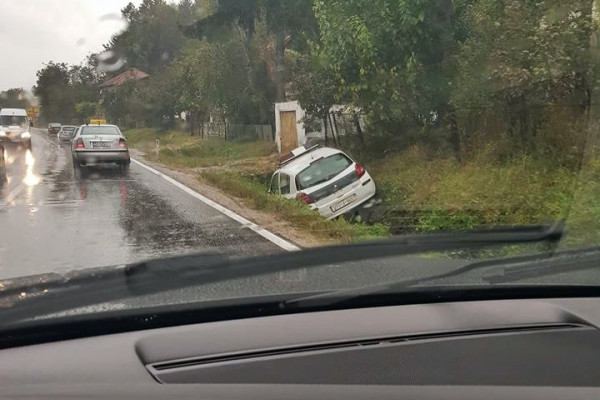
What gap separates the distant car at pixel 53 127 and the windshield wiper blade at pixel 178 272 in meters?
49.4

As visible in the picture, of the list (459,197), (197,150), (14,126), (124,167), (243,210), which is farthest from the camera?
(14,126)

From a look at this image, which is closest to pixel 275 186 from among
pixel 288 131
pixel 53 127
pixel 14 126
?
pixel 288 131

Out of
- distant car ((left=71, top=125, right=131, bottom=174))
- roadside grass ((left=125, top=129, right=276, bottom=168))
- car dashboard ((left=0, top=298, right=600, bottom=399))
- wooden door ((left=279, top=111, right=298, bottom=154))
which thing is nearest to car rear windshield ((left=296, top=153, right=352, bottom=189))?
distant car ((left=71, top=125, right=131, bottom=174))

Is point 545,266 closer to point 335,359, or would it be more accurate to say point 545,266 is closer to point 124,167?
point 335,359

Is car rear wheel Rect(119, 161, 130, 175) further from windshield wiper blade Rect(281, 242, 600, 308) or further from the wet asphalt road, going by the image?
windshield wiper blade Rect(281, 242, 600, 308)

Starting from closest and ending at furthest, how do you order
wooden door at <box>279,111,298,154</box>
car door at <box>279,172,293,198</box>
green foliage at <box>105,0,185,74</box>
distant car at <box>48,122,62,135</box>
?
car door at <box>279,172,293,198</box>, wooden door at <box>279,111,298,154</box>, green foliage at <box>105,0,185,74</box>, distant car at <box>48,122,62,135</box>

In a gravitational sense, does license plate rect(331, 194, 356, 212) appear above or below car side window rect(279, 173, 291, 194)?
below

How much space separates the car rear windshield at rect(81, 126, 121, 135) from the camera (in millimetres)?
21688

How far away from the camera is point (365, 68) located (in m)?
16.6

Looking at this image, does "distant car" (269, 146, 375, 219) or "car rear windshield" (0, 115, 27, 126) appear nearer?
"distant car" (269, 146, 375, 219)

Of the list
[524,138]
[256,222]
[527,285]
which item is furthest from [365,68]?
[527,285]

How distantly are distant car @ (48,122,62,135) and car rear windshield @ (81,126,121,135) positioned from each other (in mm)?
29354

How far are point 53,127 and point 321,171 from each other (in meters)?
44.0

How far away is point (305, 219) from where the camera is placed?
10.7 meters
